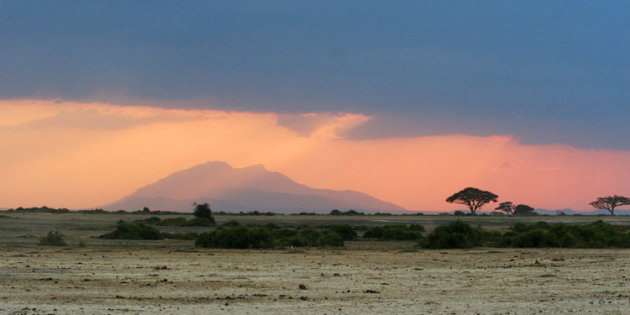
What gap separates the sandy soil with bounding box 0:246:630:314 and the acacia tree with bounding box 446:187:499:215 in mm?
96721

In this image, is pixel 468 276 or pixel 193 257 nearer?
pixel 468 276

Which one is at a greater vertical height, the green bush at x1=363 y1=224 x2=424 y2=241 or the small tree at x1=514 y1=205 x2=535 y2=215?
the small tree at x1=514 y1=205 x2=535 y2=215

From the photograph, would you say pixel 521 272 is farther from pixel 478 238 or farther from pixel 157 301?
pixel 478 238

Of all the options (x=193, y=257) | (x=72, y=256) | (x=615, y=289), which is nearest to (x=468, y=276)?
(x=615, y=289)

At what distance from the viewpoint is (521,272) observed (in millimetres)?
20047

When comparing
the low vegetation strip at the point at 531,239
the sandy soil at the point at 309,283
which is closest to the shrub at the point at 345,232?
the low vegetation strip at the point at 531,239

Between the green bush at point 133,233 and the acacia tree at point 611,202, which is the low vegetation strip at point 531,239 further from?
the acacia tree at point 611,202

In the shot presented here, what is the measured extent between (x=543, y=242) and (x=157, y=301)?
904 inches

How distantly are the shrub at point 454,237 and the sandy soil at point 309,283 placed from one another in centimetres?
602

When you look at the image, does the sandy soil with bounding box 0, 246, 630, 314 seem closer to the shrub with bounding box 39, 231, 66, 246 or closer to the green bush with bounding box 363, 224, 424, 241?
the shrub with bounding box 39, 231, 66, 246

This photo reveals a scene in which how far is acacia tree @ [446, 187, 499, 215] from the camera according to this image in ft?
400

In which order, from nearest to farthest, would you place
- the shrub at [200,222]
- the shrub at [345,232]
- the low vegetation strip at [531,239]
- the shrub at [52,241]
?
the shrub at [52,241] < the low vegetation strip at [531,239] < the shrub at [345,232] < the shrub at [200,222]

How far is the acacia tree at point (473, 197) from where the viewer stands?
12200cm

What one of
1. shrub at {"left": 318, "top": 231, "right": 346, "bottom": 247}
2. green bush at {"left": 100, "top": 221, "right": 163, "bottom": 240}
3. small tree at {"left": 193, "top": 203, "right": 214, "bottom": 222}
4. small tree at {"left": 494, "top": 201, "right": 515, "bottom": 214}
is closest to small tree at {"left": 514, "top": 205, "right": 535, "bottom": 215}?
small tree at {"left": 494, "top": 201, "right": 515, "bottom": 214}
